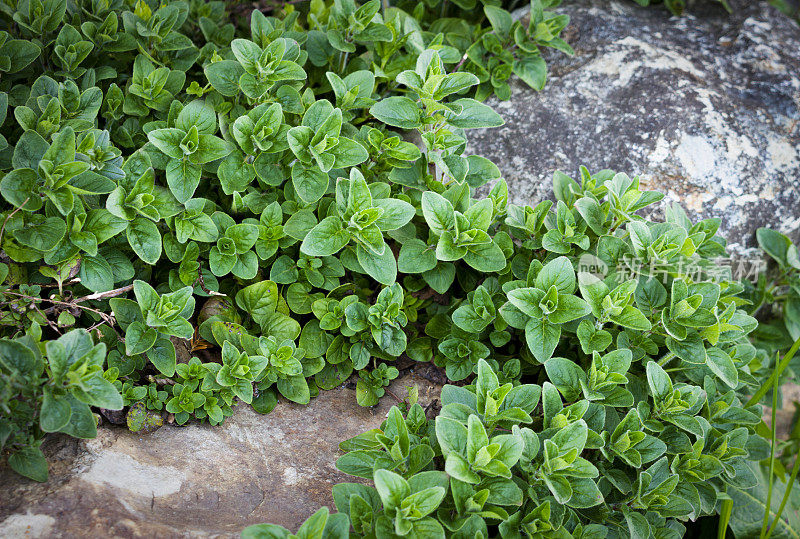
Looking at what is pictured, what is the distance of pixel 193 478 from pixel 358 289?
116 cm

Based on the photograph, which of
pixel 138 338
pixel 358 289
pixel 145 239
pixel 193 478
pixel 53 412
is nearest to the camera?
pixel 53 412

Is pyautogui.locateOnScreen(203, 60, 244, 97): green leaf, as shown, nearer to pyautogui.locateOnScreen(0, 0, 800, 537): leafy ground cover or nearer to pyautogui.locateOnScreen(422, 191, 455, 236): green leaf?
pyautogui.locateOnScreen(0, 0, 800, 537): leafy ground cover

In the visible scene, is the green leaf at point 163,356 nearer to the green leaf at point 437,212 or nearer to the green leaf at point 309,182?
the green leaf at point 309,182

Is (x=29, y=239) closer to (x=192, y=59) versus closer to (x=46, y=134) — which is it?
(x=46, y=134)

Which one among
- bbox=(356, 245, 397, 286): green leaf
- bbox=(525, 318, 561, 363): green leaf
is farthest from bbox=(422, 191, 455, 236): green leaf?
bbox=(525, 318, 561, 363): green leaf

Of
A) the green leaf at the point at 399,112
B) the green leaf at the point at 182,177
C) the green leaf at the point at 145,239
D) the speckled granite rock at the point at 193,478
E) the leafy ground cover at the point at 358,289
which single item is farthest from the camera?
the green leaf at the point at 399,112

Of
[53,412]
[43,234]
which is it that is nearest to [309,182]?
[43,234]

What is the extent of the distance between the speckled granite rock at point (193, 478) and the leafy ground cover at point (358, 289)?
9cm

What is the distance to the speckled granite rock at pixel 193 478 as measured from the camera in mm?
2133

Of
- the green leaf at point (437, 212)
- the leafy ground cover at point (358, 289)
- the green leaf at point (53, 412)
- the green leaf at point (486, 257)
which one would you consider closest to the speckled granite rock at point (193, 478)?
the leafy ground cover at point (358, 289)

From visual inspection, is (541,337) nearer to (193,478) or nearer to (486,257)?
(486,257)

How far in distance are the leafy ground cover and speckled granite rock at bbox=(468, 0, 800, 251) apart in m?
0.37

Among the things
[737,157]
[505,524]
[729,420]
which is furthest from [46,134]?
[737,157]

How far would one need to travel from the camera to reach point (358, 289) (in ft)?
10.2
